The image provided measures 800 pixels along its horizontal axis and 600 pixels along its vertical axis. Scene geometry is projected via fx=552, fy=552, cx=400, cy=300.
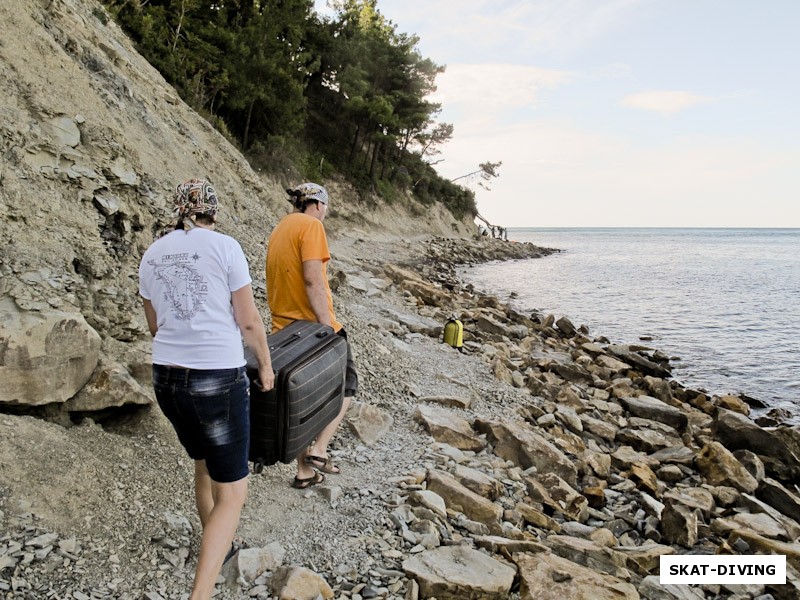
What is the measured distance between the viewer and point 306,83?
3061cm

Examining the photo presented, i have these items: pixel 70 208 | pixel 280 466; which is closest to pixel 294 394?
pixel 280 466

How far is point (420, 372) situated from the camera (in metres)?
7.36

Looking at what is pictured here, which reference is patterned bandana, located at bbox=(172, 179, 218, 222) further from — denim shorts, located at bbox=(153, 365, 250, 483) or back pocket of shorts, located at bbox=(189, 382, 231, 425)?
back pocket of shorts, located at bbox=(189, 382, 231, 425)

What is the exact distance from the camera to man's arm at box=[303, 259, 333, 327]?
12.1 ft

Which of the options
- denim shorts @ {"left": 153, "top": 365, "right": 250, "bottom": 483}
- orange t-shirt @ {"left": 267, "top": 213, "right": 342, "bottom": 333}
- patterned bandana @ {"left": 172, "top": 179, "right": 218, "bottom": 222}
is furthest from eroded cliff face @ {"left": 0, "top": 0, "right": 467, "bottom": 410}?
patterned bandana @ {"left": 172, "top": 179, "right": 218, "bottom": 222}

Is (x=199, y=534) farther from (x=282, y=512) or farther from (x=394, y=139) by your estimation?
(x=394, y=139)

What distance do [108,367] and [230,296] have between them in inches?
73.7

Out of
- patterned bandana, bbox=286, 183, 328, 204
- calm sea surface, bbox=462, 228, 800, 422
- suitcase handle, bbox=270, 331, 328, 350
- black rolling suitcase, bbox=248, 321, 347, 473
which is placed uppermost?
patterned bandana, bbox=286, 183, 328, 204

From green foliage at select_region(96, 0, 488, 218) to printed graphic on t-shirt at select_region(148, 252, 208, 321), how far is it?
1079 cm

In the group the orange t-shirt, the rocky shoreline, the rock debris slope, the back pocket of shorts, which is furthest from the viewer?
the orange t-shirt

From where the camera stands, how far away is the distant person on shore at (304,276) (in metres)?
3.69

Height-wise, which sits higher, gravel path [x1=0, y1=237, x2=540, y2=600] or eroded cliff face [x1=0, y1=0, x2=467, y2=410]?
eroded cliff face [x1=0, y1=0, x2=467, y2=410]

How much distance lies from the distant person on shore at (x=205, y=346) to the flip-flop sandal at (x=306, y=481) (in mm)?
1364

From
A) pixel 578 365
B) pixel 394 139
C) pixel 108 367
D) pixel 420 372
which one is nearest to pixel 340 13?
pixel 394 139
